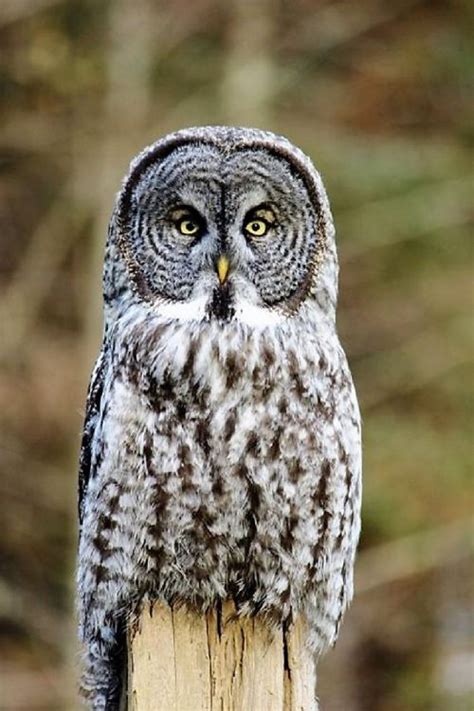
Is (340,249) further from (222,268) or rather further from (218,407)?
(218,407)

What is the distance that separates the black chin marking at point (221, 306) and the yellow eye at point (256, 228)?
18 centimetres

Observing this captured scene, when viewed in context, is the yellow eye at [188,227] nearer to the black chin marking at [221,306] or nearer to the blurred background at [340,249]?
the black chin marking at [221,306]

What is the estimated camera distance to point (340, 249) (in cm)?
980

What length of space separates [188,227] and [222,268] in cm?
18

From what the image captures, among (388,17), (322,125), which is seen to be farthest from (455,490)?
(388,17)

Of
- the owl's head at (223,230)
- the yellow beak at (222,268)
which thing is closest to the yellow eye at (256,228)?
the owl's head at (223,230)

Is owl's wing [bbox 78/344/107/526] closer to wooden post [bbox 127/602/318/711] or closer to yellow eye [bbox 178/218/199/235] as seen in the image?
yellow eye [bbox 178/218/199/235]

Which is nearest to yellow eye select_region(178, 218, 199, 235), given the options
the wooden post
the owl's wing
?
the owl's wing

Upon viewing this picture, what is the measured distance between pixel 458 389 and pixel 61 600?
10.3 feet

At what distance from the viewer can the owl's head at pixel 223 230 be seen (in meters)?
3.93

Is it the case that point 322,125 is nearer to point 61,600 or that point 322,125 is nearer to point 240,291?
point 61,600

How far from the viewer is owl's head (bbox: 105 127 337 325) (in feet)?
12.9

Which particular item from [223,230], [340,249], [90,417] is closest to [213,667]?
[90,417]

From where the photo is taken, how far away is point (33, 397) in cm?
969
